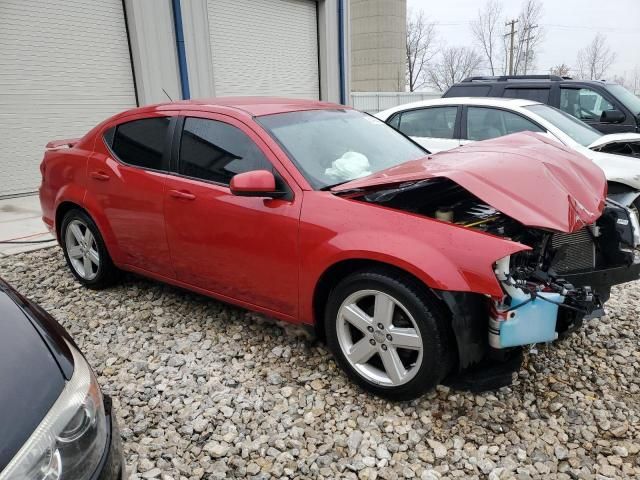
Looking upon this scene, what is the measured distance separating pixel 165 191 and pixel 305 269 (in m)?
1.25

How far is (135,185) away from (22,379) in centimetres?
235

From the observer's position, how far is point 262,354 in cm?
329

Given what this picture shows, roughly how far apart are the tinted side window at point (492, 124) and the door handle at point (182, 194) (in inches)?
158

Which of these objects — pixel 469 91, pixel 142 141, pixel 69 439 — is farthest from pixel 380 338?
pixel 469 91

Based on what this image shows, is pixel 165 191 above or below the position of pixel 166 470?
above

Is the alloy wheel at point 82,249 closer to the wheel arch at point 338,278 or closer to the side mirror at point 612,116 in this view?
the wheel arch at point 338,278

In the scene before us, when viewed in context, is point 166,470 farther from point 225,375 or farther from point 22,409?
point 22,409

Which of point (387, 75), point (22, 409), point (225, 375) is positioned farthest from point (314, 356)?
point (387, 75)

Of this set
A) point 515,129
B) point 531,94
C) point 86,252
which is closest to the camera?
point 86,252

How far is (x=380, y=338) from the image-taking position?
2674 millimetres

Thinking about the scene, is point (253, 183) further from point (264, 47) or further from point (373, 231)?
point (264, 47)

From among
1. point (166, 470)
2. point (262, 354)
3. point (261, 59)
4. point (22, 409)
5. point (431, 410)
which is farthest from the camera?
point (261, 59)

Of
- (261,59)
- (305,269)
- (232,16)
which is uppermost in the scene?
(232,16)

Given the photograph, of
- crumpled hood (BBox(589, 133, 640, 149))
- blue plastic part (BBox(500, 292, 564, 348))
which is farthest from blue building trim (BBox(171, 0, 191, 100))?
blue plastic part (BBox(500, 292, 564, 348))
